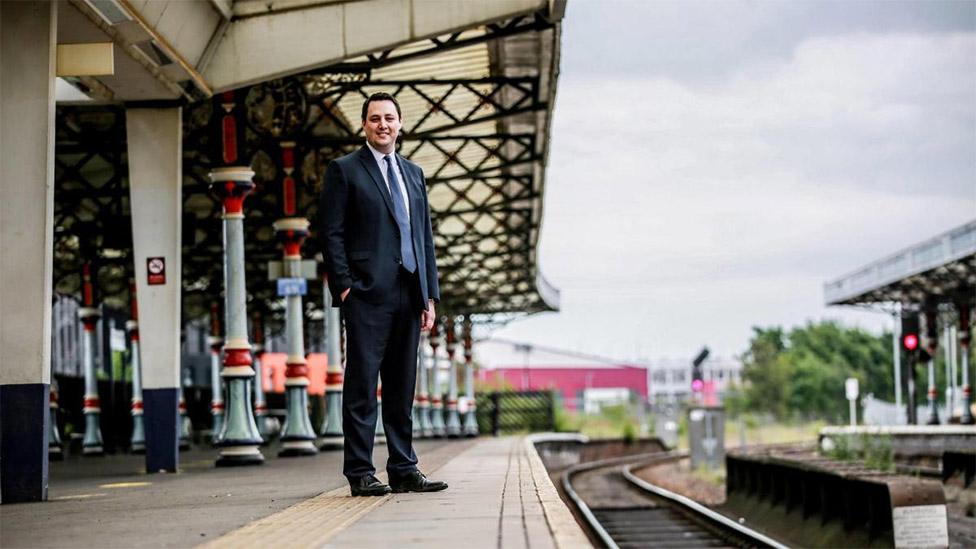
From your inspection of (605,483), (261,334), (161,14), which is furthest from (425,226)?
(261,334)

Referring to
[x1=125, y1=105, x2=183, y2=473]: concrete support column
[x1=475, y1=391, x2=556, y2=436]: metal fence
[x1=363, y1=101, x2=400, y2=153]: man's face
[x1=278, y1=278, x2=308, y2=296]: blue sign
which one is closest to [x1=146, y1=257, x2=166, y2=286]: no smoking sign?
[x1=125, y1=105, x2=183, y2=473]: concrete support column

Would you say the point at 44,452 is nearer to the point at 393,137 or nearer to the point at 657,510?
the point at 393,137

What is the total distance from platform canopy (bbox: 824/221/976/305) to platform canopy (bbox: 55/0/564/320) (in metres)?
12.5

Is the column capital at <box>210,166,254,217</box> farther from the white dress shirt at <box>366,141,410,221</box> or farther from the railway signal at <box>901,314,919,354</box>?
the railway signal at <box>901,314,919,354</box>

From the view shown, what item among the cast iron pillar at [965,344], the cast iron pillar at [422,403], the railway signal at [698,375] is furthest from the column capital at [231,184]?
the cast iron pillar at [965,344]

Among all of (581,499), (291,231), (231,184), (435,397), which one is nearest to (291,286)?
(291,231)

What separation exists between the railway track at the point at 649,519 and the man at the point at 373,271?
328 inches

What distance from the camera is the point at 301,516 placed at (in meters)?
7.09

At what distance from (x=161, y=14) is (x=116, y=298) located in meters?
32.2

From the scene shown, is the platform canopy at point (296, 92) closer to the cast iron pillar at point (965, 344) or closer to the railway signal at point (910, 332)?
the railway signal at point (910, 332)

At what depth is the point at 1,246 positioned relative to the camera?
9.88 m

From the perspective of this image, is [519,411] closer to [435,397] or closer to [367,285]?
[435,397]

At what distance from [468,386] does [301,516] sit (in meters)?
45.1

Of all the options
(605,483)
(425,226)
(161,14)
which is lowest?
(605,483)
